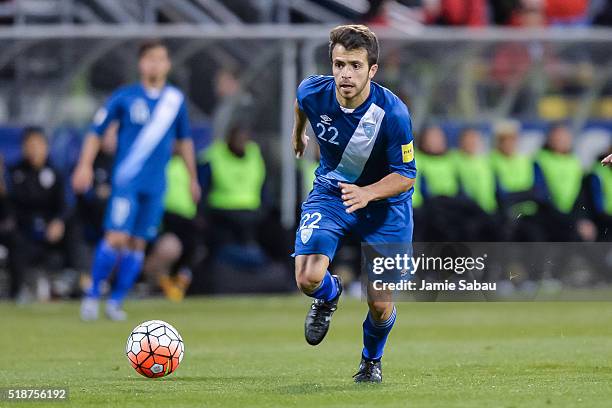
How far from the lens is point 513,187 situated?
57.9 feet

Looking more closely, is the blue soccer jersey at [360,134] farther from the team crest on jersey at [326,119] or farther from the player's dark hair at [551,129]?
the player's dark hair at [551,129]

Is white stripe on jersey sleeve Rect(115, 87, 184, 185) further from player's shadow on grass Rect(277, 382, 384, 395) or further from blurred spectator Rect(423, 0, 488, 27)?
player's shadow on grass Rect(277, 382, 384, 395)

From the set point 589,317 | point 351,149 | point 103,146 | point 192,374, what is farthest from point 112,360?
point 103,146

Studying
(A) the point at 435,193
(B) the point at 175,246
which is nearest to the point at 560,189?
(A) the point at 435,193

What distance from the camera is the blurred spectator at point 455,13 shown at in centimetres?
1842

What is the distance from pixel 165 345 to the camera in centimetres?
834

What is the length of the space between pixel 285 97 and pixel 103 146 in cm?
225

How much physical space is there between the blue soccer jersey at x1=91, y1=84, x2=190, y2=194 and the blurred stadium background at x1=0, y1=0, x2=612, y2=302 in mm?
2105

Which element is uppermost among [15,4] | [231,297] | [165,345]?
[15,4]

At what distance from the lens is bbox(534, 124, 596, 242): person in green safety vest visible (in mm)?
17328

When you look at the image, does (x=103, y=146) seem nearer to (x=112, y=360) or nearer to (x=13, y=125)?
(x=13, y=125)

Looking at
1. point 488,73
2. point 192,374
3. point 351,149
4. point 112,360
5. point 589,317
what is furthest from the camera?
point 488,73

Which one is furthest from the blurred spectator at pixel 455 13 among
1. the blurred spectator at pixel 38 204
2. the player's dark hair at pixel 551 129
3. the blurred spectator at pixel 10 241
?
the blurred spectator at pixel 10 241

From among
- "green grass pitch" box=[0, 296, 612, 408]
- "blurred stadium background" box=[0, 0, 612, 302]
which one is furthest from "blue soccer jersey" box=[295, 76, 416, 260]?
"blurred stadium background" box=[0, 0, 612, 302]
